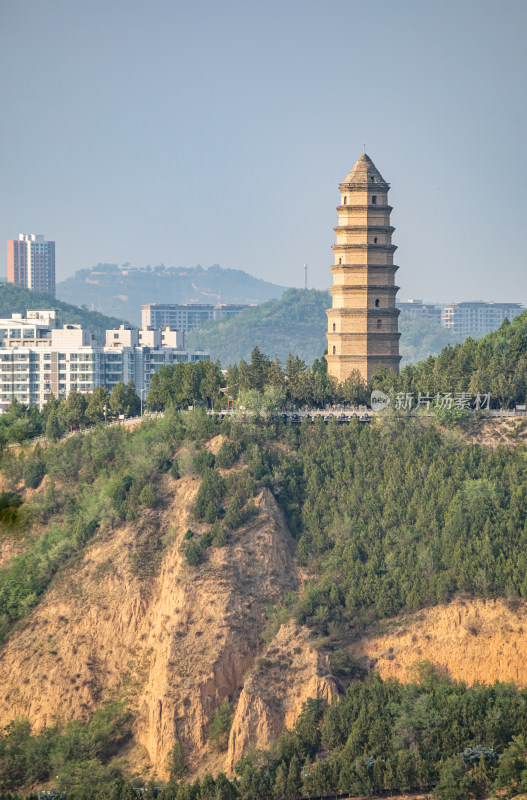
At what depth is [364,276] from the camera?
7469cm

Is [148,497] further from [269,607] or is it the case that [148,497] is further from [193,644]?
[193,644]

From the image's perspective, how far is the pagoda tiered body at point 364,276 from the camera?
7438cm

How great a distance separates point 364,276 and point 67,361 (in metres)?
60.0

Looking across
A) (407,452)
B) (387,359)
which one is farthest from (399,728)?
(387,359)

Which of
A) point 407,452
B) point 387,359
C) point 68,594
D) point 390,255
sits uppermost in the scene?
point 390,255

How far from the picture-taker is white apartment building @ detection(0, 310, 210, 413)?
128m

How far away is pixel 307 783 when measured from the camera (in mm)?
50844

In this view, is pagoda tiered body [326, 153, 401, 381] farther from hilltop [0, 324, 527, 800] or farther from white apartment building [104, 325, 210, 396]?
white apartment building [104, 325, 210, 396]

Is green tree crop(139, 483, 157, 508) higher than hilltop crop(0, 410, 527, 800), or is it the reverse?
green tree crop(139, 483, 157, 508)

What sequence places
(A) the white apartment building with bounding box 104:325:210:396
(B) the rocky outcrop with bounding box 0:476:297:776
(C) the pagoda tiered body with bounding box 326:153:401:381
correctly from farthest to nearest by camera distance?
(A) the white apartment building with bounding box 104:325:210:396 → (C) the pagoda tiered body with bounding box 326:153:401:381 → (B) the rocky outcrop with bounding box 0:476:297:776

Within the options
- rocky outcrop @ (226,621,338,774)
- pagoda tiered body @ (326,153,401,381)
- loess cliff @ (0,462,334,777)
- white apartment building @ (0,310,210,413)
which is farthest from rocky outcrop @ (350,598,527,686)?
white apartment building @ (0,310,210,413)

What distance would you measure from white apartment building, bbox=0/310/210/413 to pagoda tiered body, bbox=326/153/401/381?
173 feet

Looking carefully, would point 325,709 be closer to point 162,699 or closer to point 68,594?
point 162,699

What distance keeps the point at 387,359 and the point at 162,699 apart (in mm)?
27087
